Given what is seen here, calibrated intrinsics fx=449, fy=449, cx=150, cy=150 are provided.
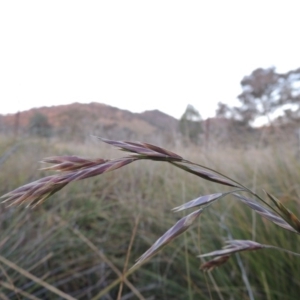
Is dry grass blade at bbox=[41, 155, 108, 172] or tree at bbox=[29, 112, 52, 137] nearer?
dry grass blade at bbox=[41, 155, 108, 172]

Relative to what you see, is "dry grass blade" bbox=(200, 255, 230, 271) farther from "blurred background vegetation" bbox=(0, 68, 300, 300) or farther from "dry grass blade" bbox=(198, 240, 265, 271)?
"blurred background vegetation" bbox=(0, 68, 300, 300)

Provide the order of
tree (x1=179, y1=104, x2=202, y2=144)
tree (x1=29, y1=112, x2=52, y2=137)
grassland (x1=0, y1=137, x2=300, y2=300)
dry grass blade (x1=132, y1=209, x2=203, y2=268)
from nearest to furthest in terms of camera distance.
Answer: dry grass blade (x1=132, y1=209, x2=203, y2=268)
grassland (x1=0, y1=137, x2=300, y2=300)
tree (x1=29, y1=112, x2=52, y2=137)
tree (x1=179, y1=104, x2=202, y2=144)

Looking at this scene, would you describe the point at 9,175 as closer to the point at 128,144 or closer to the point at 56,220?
the point at 56,220

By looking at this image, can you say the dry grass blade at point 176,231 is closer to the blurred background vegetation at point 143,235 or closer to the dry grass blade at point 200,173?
the dry grass blade at point 200,173

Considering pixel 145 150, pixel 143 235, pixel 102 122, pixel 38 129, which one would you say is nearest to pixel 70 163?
pixel 145 150

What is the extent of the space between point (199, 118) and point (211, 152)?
3.46 ft

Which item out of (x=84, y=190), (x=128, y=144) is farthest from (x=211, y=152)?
(x=128, y=144)

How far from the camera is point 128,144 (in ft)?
1.03

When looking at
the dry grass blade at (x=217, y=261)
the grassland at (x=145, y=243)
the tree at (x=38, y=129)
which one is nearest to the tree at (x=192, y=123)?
the tree at (x=38, y=129)

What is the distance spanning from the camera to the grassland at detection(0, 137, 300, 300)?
1258 millimetres

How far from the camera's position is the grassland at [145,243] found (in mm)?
1258

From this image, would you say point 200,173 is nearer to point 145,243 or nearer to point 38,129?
point 145,243

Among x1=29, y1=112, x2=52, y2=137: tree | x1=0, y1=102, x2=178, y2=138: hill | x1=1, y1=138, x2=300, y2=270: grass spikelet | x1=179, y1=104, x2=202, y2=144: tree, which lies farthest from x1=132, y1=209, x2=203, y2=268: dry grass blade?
x1=0, y1=102, x2=178, y2=138: hill

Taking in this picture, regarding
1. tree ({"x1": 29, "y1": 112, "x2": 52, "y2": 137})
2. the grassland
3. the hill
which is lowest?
the grassland
